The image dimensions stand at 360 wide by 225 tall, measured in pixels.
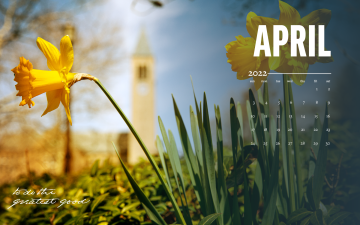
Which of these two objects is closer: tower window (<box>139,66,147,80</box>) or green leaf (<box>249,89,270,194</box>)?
green leaf (<box>249,89,270,194</box>)

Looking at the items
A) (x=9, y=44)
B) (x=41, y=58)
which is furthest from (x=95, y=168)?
(x=9, y=44)

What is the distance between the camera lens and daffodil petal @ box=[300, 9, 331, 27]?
0.54 metres

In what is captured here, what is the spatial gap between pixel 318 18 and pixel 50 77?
67 centimetres

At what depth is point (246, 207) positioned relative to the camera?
1.84 feet

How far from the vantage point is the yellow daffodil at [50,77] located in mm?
496

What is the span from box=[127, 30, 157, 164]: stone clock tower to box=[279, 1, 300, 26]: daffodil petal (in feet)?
52.4

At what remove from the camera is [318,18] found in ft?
1.79

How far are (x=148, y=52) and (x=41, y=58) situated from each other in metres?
16.2

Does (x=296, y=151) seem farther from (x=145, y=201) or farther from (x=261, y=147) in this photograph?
(x=145, y=201)

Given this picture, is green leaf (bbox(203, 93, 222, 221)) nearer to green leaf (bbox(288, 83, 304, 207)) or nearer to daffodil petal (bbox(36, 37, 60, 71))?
green leaf (bbox(288, 83, 304, 207))

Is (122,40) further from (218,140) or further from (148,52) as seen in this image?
(148,52)

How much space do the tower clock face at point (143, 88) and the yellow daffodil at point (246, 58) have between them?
19.0 metres

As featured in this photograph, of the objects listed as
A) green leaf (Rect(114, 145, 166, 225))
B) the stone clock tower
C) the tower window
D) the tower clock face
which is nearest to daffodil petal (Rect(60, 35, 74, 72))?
green leaf (Rect(114, 145, 166, 225))

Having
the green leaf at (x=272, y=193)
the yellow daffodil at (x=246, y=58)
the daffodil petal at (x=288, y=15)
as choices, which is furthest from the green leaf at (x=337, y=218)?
the daffodil petal at (x=288, y=15)
